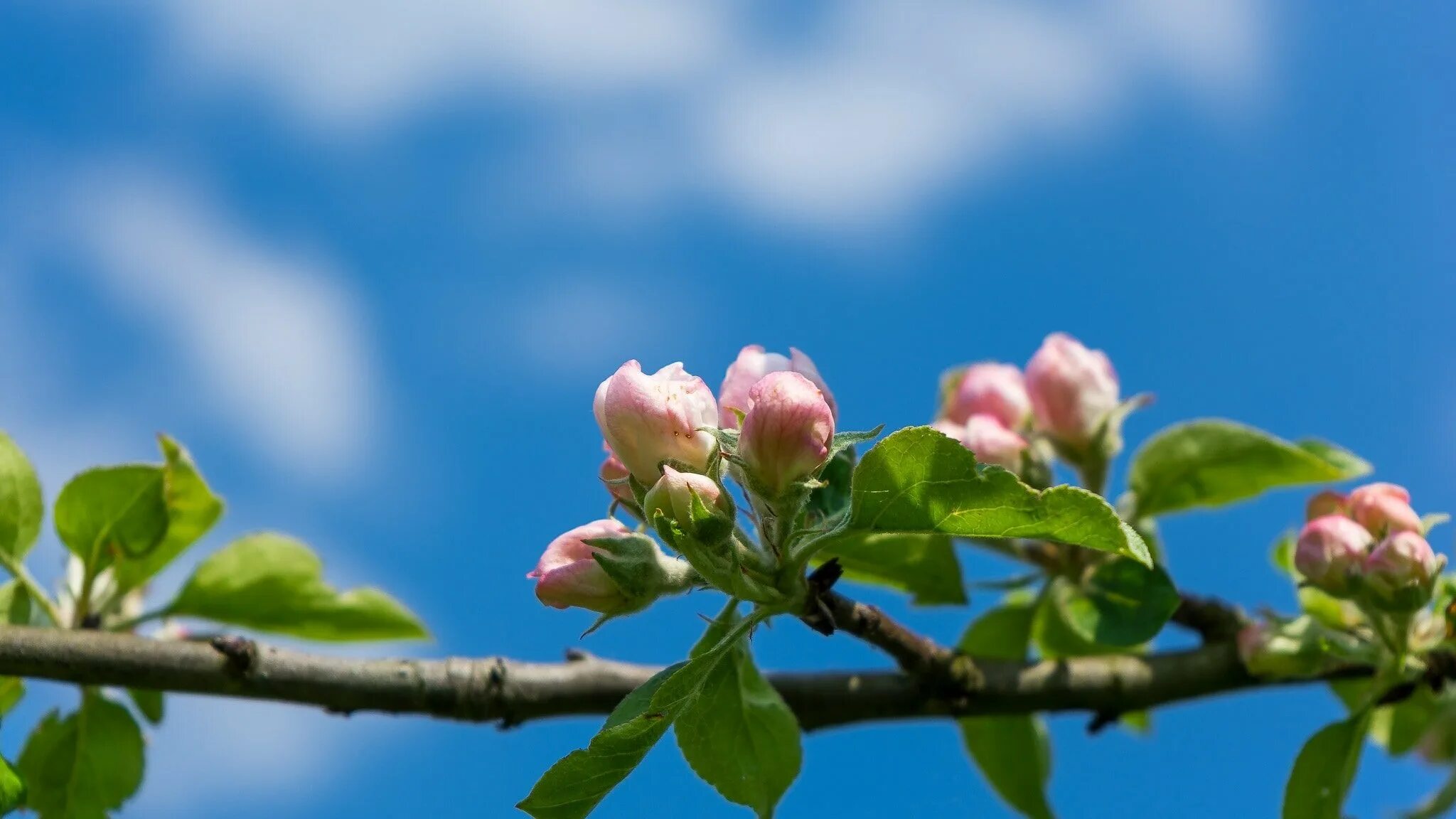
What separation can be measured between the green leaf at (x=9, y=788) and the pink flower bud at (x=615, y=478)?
83 centimetres

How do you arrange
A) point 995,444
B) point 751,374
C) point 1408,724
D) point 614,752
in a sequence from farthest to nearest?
1. point 1408,724
2. point 995,444
3. point 751,374
4. point 614,752

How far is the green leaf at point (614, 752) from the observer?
1.49 meters

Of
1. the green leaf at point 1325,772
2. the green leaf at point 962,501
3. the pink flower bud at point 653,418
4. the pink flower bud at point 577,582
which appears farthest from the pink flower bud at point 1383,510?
the pink flower bud at point 577,582

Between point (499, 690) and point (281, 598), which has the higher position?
point (281, 598)

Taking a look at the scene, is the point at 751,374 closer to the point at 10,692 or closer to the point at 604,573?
the point at 604,573

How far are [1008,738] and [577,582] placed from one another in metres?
1.31

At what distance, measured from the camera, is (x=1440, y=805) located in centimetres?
266

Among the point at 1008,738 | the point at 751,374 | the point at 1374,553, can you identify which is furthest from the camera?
the point at 1008,738

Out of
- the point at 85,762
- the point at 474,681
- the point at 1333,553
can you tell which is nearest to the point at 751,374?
the point at 474,681

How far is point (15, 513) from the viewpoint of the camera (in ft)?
7.00

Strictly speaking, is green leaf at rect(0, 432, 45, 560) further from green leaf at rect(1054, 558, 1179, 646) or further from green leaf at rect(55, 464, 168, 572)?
green leaf at rect(1054, 558, 1179, 646)

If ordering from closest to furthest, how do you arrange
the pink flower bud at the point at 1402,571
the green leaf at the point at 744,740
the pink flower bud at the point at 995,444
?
1. the green leaf at the point at 744,740
2. the pink flower bud at the point at 1402,571
3. the pink flower bud at the point at 995,444

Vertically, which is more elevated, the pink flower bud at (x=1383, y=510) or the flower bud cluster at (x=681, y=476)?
the pink flower bud at (x=1383, y=510)

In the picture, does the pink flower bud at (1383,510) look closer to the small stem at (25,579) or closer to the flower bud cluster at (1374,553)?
the flower bud cluster at (1374,553)
